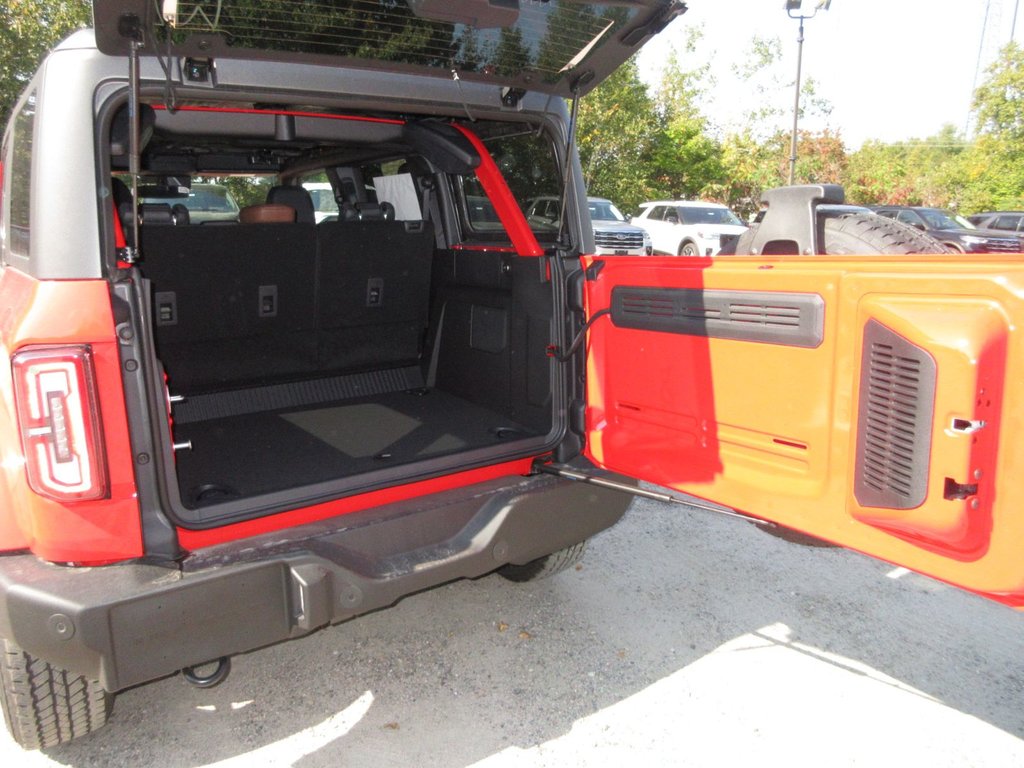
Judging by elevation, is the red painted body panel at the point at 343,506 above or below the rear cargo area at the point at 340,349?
below

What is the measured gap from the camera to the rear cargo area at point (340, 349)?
310 cm

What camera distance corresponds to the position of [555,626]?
3365 millimetres

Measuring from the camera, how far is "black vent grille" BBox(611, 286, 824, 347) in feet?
6.60

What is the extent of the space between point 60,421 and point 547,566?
217 cm

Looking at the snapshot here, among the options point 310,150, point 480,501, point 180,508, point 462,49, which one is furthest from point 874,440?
point 310,150

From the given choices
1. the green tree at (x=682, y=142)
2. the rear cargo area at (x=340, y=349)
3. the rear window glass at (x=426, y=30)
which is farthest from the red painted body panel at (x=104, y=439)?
the green tree at (x=682, y=142)

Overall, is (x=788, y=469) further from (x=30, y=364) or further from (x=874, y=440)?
(x=30, y=364)

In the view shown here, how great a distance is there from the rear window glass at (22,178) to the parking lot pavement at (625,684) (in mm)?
1701

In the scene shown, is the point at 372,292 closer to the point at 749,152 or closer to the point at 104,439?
the point at 104,439

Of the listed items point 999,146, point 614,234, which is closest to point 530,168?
point 614,234

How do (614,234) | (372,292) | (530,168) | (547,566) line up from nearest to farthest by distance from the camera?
(530,168) → (547,566) → (372,292) → (614,234)

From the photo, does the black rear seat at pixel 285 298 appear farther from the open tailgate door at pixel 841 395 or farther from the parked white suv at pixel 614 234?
the parked white suv at pixel 614 234

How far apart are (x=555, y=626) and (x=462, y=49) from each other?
236cm

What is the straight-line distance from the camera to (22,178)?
7.36 ft
